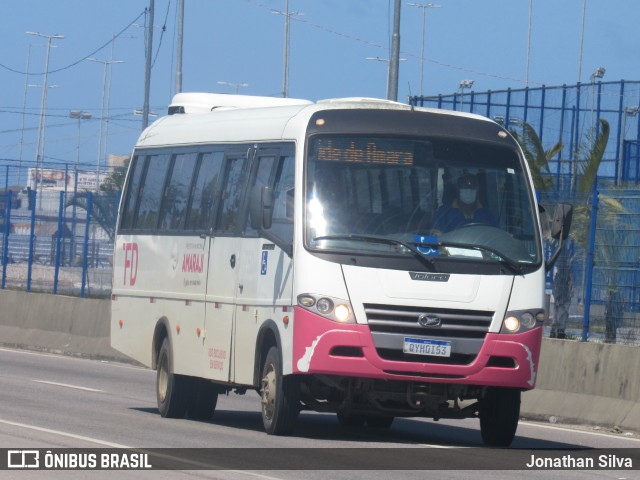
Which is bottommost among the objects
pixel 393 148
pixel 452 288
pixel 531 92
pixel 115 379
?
pixel 115 379

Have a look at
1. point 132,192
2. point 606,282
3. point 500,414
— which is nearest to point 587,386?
point 606,282

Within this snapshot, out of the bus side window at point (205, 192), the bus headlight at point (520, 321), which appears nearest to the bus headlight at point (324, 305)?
the bus headlight at point (520, 321)

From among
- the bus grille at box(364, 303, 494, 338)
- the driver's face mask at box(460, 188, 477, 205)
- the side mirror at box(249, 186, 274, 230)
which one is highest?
the driver's face mask at box(460, 188, 477, 205)

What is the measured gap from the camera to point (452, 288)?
43.8 feet

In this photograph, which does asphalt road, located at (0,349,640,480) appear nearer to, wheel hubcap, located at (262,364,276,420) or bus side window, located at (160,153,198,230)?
wheel hubcap, located at (262,364,276,420)

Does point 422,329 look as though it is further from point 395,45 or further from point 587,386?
point 395,45

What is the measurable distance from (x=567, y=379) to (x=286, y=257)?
5194 mm

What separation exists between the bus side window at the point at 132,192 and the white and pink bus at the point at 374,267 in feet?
9.73

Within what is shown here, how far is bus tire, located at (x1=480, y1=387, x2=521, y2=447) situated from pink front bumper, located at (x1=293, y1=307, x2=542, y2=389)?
0.46m

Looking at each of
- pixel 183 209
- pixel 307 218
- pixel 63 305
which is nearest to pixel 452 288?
pixel 307 218

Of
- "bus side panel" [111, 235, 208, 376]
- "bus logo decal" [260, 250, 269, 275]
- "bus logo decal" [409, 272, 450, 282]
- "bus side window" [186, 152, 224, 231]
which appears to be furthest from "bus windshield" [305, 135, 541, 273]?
"bus side panel" [111, 235, 208, 376]

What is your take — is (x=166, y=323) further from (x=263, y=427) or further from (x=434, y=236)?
(x=434, y=236)

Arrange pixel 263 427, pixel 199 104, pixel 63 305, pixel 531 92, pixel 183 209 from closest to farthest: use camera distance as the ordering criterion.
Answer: pixel 263 427 < pixel 183 209 < pixel 199 104 < pixel 63 305 < pixel 531 92

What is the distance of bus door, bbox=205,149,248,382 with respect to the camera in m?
15.2
